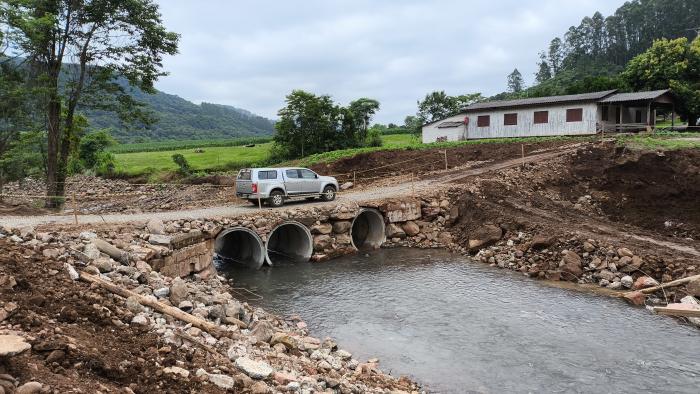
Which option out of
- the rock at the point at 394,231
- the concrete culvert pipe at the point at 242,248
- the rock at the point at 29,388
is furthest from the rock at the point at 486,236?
the rock at the point at 29,388

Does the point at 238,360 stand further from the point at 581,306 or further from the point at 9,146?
the point at 9,146

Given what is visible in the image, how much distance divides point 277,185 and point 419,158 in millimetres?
15948

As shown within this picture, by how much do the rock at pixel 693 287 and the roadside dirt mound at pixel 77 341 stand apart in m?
15.9

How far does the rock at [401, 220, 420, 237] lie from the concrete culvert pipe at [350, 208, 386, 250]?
3.96 feet

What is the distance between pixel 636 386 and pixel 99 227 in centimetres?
1676

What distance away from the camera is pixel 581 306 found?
1608cm

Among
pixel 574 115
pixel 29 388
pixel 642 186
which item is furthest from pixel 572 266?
pixel 574 115

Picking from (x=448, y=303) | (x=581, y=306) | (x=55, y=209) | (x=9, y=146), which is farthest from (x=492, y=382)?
(x=9, y=146)

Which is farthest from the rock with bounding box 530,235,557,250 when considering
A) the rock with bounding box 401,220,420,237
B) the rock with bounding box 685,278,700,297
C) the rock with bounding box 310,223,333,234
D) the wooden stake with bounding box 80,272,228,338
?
the wooden stake with bounding box 80,272,228,338

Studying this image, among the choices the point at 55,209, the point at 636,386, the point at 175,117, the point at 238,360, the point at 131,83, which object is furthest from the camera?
the point at 175,117

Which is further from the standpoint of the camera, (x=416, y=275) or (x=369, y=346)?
(x=416, y=275)

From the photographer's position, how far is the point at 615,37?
112m

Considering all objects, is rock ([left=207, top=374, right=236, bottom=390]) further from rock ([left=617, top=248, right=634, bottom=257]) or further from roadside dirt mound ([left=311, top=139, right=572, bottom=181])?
roadside dirt mound ([left=311, top=139, right=572, bottom=181])

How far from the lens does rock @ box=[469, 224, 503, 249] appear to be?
2325 cm
